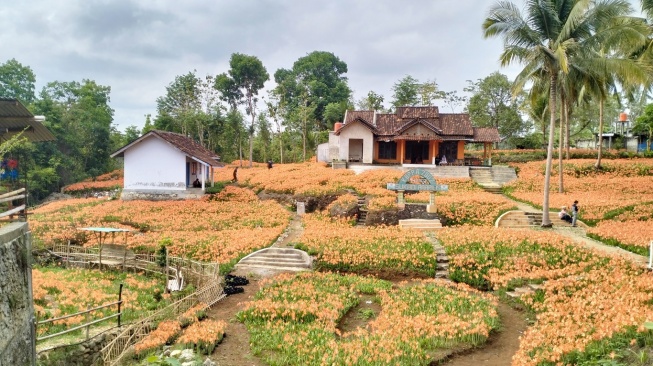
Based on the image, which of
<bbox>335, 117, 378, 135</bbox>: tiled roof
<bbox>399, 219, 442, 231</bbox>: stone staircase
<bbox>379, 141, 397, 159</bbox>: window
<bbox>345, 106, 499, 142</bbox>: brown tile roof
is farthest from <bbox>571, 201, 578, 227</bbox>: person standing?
<bbox>379, 141, 397, 159</bbox>: window

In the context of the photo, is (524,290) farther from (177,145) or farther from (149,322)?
(177,145)

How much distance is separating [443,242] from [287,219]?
9735mm

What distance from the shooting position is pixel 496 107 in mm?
58625

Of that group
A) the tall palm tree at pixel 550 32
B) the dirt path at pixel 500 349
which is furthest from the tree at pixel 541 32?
the dirt path at pixel 500 349

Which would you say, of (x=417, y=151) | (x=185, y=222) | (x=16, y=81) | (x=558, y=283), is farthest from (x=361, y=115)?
(x=16, y=81)

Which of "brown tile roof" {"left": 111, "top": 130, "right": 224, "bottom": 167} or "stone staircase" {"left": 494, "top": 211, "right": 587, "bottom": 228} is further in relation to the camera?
"brown tile roof" {"left": 111, "top": 130, "right": 224, "bottom": 167}

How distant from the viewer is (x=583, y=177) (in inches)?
1332

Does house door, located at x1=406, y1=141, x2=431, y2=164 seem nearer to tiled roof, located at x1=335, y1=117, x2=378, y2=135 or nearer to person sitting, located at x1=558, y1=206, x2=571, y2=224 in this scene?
tiled roof, located at x1=335, y1=117, x2=378, y2=135

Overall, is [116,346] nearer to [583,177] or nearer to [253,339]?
[253,339]

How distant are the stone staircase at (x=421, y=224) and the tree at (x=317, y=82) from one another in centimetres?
4565

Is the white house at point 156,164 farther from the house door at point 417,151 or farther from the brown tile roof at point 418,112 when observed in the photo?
the brown tile roof at point 418,112

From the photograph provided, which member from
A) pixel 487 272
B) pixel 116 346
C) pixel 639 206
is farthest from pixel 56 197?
pixel 639 206

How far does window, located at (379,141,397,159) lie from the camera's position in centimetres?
4256

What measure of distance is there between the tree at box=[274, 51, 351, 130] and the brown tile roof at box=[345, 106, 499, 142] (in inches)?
976
